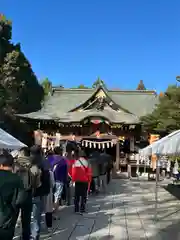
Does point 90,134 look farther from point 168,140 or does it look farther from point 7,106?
point 168,140

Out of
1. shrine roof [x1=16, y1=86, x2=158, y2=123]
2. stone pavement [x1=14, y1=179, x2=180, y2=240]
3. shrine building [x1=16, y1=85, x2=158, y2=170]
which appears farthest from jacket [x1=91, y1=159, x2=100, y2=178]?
shrine roof [x1=16, y1=86, x2=158, y2=123]

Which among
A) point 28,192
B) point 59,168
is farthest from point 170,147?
point 28,192

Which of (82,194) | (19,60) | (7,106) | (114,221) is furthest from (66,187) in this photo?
(19,60)

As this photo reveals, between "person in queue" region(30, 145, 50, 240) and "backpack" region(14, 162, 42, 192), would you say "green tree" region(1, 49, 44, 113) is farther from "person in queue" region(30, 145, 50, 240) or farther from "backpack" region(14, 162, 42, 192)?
"backpack" region(14, 162, 42, 192)

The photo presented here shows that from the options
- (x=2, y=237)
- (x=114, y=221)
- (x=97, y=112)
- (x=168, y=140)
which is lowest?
(x=114, y=221)

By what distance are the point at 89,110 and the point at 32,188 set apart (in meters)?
18.8

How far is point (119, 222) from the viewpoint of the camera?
764cm

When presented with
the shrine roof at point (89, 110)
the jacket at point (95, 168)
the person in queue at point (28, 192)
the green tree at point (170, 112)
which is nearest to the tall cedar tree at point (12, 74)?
the shrine roof at point (89, 110)

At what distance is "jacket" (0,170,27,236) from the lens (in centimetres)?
363

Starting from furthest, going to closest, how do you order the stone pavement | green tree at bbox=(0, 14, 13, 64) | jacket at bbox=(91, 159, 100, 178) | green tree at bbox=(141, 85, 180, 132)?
green tree at bbox=(0, 14, 13, 64), green tree at bbox=(141, 85, 180, 132), jacket at bbox=(91, 159, 100, 178), the stone pavement

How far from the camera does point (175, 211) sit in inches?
368

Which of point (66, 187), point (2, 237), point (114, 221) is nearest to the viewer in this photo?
point (2, 237)

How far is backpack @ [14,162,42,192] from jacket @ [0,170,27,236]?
119cm

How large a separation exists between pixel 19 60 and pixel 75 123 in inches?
299
